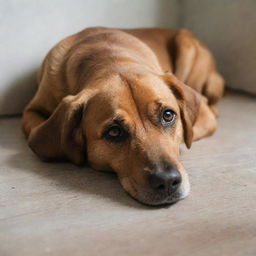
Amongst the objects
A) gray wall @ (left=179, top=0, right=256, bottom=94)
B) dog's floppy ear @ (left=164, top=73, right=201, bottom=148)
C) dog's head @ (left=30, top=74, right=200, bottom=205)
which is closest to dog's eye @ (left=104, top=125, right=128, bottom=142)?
dog's head @ (left=30, top=74, right=200, bottom=205)

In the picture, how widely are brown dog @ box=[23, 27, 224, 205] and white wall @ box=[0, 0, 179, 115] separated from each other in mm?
444

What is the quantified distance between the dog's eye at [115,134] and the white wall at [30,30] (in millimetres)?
1592

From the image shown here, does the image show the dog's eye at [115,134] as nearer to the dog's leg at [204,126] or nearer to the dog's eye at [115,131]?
the dog's eye at [115,131]

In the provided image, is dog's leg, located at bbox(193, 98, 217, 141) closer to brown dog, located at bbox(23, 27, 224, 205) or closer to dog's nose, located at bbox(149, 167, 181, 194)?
brown dog, located at bbox(23, 27, 224, 205)

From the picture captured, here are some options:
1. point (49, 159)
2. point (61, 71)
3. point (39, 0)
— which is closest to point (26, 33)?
point (39, 0)

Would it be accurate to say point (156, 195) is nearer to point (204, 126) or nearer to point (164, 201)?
point (164, 201)

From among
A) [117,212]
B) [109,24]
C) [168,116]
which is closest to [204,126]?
[168,116]

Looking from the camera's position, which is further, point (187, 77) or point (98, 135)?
point (187, 77)

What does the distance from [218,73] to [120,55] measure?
1.75m

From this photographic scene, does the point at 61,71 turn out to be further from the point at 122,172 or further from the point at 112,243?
the point at 112,243

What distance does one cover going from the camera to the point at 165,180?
1997 mm

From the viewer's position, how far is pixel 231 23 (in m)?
4.18

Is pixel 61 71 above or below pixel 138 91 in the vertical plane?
below

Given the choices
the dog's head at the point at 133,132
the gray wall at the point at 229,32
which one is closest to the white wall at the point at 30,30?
the gray wall at the point at 229,32
